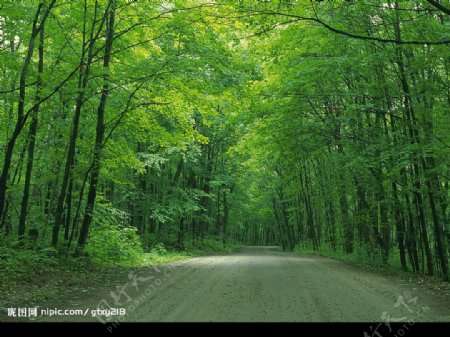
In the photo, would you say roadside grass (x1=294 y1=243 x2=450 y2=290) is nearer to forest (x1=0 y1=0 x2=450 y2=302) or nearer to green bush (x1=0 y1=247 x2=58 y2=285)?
forest (x1=0 y1=0 x2=450 y2=302)

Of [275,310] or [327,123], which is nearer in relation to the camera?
[275,310]

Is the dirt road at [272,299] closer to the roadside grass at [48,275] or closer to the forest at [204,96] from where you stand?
the roadside grass at [48,275]

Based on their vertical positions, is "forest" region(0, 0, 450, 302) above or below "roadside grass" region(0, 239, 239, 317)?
above

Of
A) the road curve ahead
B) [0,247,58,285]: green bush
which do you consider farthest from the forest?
the road curve ahead

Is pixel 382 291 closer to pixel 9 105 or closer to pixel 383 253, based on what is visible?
pixel 383 253

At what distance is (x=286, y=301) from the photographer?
679 cm

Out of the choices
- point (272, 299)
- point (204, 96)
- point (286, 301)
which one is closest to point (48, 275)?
point (272, 299)

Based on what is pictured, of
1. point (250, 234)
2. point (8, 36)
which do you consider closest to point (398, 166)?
point (8, 36)

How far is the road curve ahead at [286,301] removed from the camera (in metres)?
5.70

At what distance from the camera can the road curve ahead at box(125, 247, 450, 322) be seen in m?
5.70

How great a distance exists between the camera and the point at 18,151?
13109 millimetres

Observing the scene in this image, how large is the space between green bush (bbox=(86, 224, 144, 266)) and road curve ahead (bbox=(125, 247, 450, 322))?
163 inches
